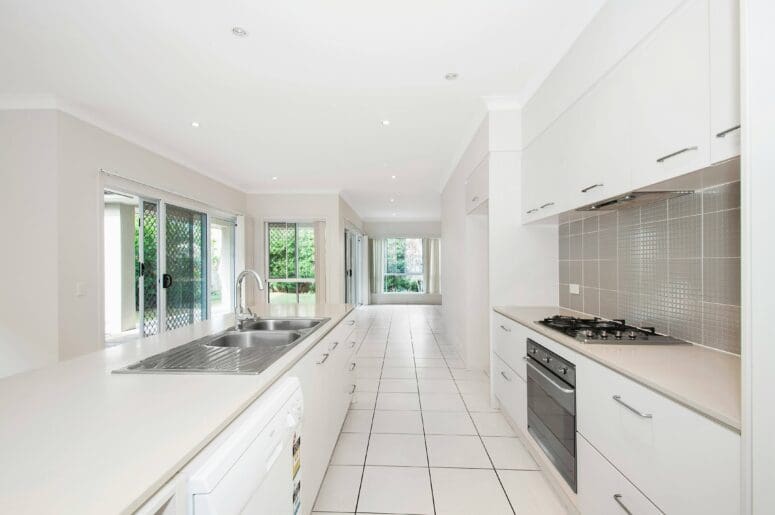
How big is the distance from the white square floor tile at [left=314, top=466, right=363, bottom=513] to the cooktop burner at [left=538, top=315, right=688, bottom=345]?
1381mm

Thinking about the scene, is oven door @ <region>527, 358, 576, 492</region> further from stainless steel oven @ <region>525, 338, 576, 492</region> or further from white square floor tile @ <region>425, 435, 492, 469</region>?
white square floor tile @ <region>425, 435, 492, 469</region>

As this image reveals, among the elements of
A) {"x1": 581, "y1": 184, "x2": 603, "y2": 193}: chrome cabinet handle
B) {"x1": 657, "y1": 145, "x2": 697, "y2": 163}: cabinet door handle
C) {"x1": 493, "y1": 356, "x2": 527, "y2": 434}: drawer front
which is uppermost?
{"x1": 657, "y1": 145, "x2": 697, "y2": 163}: cabinet door handle

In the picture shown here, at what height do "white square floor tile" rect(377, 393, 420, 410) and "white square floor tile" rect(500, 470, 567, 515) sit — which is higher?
"white square floor tile" rect(500, 470, 567, 515)

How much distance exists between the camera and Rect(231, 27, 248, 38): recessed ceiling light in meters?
2.05

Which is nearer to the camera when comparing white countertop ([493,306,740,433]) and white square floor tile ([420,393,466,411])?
white countertop ([493,306,740,433])

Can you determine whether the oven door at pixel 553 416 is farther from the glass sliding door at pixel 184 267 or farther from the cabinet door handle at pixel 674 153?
the glass sliding door at pixel 184 267

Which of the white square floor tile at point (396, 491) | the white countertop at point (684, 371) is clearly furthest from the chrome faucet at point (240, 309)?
the white countertop at point (684, 371)

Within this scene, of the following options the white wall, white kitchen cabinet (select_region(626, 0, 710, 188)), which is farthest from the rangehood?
the white wall

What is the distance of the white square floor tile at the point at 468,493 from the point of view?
1723 millimetres

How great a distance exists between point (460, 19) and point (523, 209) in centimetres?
149

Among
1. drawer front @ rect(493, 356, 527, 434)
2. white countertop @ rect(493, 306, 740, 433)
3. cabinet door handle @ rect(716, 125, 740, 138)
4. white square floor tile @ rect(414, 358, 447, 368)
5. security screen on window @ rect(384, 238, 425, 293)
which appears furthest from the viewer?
security screen on window @ rect(384, 238, 425, 293)

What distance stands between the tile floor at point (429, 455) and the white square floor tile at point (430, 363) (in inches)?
8.1

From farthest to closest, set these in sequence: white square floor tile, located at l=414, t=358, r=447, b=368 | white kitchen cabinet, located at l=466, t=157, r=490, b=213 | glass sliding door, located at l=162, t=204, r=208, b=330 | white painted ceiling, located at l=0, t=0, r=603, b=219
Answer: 1. glass sliding door, located at l=162, t=204, r=208, b=330
2. white square floor tile, located at l=414, t=358, r=447, b=368
3. white kitchen cabinet, located at l=466, t=157, r=490, b=213
4. white painted ceiling, located at l=0, t=0, r=603, b=219

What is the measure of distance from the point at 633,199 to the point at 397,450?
2.00 m
